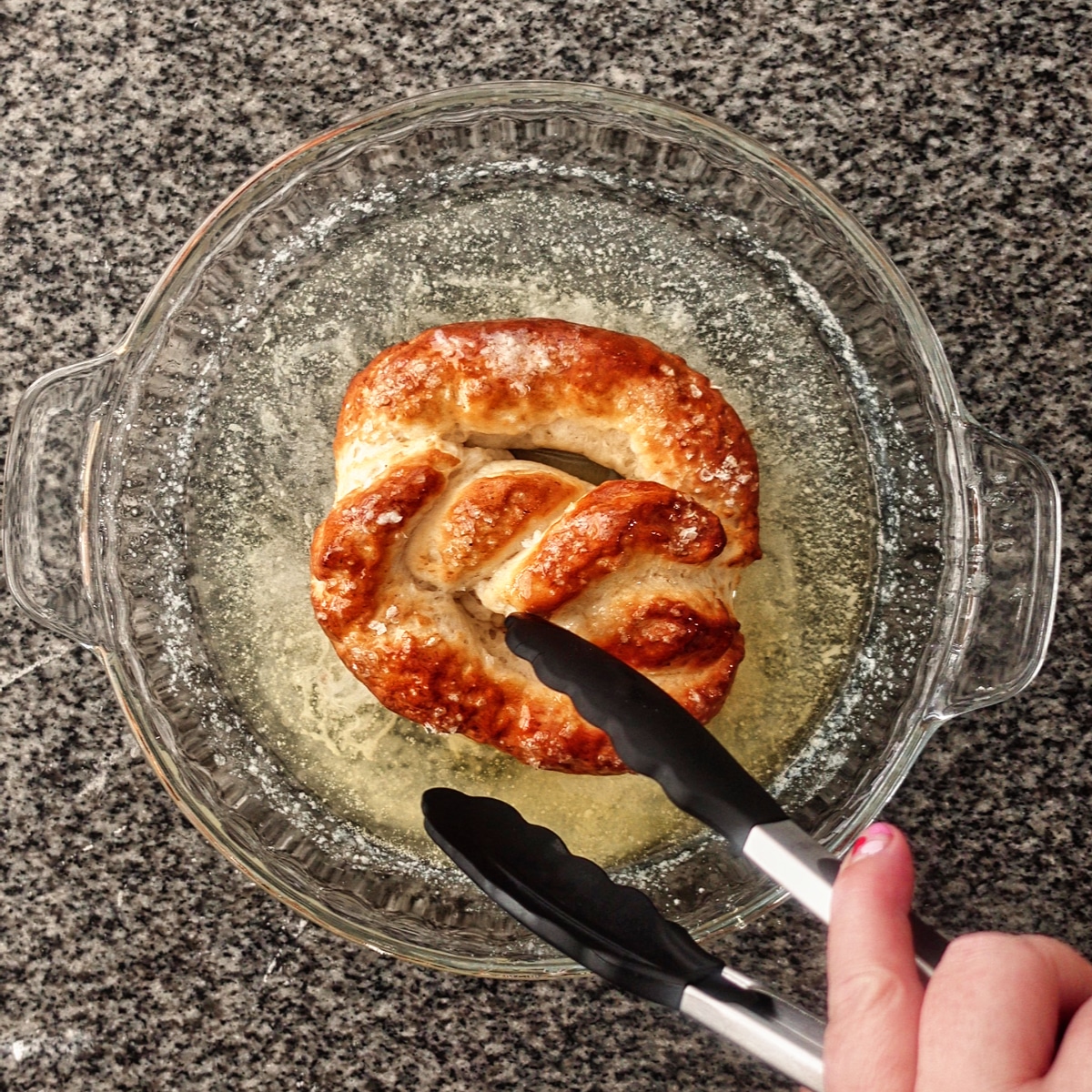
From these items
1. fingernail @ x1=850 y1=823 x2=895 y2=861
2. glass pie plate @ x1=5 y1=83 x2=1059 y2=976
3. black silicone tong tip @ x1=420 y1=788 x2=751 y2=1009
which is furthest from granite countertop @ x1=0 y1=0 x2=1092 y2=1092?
fingernail @ x1=850 y1=823 x2=895 y2=861

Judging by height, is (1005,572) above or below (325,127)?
below

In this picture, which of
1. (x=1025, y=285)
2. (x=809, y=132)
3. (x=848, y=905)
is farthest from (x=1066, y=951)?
(x=809, y=132)

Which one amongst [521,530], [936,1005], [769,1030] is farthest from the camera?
[521,530]

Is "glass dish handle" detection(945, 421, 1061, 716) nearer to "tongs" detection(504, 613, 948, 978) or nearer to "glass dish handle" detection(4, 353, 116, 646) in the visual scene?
"tongs" detection(504, 613, 948, 978)

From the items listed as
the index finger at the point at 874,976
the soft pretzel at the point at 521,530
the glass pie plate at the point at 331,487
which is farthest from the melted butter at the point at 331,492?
the index finger at the point at 874,976

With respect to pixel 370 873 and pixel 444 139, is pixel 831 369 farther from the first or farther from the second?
pixel 370 873

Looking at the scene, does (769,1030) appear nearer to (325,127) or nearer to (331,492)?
(331,492)

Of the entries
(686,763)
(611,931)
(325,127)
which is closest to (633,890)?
(611,931)
